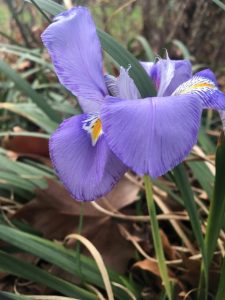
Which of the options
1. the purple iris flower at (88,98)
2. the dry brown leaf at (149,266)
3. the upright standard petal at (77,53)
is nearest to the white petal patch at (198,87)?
the purple iris flower at (88,98)

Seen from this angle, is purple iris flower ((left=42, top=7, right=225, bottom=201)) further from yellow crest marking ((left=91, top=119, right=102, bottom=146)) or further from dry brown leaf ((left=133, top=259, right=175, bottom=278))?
dry brown leaf ((left=133, top=259, right=175, bottom=278))

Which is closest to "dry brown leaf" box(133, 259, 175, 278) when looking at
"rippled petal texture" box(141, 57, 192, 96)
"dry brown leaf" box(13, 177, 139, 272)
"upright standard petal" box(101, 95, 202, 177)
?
"dry brown leaf" box(13, 177, 139, 272)

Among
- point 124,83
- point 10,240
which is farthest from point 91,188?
point 10,240

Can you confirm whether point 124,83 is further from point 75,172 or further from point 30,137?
point 30,137

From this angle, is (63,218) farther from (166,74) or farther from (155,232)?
(166,74)

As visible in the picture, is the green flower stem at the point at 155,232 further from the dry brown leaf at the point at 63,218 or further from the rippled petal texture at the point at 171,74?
the dry brown leaf at the point at 63,218

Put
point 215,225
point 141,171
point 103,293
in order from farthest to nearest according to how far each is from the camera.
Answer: point 103,293 → point 215,225 → point 141,171
